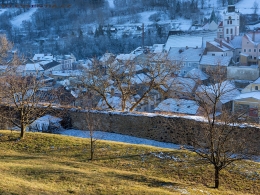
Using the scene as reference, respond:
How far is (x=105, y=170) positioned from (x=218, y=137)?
2.56 meters

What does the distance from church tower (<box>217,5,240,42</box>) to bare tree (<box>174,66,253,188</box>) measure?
4203cm

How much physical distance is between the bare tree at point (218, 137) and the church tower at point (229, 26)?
42.0m

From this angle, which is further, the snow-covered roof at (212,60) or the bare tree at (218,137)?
the snow-covered roof at (212,60)

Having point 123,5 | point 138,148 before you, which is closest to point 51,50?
point 123,5

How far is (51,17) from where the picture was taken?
3332 inches

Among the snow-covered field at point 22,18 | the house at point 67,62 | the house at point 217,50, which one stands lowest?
the house at point 67,62

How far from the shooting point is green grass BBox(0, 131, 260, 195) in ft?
21.3

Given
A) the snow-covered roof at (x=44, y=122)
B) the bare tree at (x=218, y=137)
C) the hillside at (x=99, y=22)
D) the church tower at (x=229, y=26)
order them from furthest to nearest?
the hillside at (x=99, y=22) → the church tower at (x=229, y=26) → the snow-covered roof at (x=44, y=122) → the bare tree at (x=218, y=137)

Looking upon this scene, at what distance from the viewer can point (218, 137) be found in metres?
7.37

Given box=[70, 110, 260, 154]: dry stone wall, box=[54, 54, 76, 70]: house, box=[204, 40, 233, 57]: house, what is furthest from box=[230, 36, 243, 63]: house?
box=[70, 110, 260, 154]: dry stone wall

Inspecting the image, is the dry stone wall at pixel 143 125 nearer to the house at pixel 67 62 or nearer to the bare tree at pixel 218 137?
the bare tree at pixel 218 137

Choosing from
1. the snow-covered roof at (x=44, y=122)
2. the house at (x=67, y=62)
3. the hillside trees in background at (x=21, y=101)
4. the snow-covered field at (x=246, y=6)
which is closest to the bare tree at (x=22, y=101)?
the hillside trees in background at (x=21, y=101)

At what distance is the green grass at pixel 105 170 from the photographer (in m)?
6.49

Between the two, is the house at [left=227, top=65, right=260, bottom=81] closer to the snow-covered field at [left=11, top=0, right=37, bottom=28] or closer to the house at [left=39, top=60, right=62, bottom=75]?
the house at [left=39, top=60, right=62, bottom=75]
